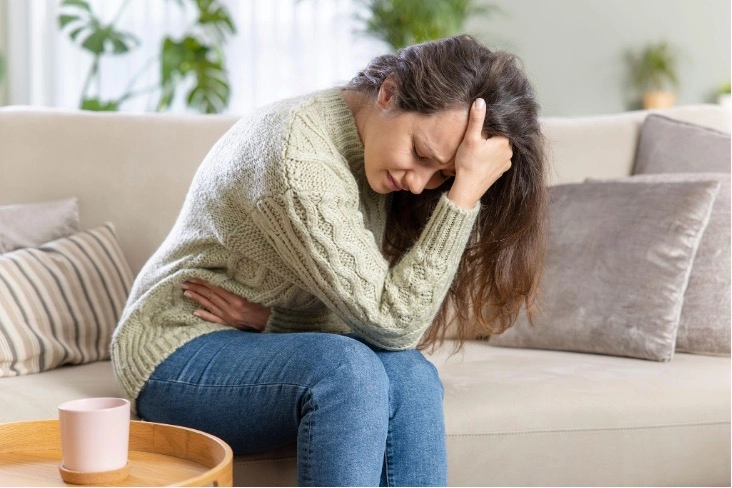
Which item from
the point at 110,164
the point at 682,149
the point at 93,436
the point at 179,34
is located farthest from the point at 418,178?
the point at 179,34

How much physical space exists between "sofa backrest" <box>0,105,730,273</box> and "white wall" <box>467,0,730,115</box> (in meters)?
3.14

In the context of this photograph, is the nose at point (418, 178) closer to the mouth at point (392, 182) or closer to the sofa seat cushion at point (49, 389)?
the mouth at point (392, 182)

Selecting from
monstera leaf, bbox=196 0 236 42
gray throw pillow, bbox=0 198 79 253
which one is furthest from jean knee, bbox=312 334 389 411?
monstera leaf, bbox=196 0 236 42

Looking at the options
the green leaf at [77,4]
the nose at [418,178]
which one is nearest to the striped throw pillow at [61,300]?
the nose at [418,178]

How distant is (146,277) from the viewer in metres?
1.59

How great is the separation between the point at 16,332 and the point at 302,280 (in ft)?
1.95

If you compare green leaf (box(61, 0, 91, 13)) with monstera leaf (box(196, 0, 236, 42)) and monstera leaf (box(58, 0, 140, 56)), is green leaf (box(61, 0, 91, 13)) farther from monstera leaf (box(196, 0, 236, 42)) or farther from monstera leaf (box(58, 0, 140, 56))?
monstera leaf (box(196, 0, 236, 42))

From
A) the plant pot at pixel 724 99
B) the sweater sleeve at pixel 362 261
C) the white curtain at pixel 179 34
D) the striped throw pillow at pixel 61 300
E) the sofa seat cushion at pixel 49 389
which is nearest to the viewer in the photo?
the sweater sleeve at pixel 362 261

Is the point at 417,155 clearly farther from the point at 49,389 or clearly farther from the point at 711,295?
the point at 711,295

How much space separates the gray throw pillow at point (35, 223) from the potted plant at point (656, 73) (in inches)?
148

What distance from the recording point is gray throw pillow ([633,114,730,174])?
2140mm

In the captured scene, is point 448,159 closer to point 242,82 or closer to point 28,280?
point 28,280

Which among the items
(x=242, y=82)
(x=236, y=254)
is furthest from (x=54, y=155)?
(x=242, y=82)

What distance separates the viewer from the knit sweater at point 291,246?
1383mm
